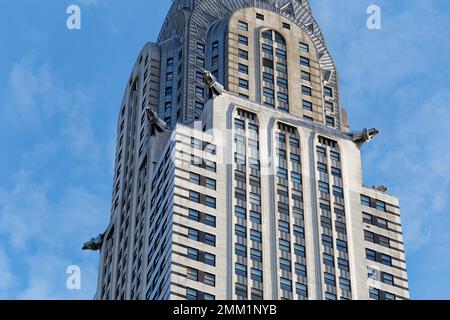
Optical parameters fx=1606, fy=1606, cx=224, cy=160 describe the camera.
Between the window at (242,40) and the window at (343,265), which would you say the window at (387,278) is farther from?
the window at (242,40)

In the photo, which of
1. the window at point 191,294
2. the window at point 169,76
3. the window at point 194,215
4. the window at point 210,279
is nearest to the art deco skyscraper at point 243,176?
the window at point 210,279

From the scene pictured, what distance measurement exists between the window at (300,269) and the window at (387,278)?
30.0ft

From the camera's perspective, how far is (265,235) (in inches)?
6122

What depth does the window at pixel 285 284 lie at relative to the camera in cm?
15175

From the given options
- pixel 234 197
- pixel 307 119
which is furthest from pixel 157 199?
pixel 307 119

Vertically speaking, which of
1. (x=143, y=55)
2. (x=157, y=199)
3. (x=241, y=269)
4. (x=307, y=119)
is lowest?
(x=241, y=269)

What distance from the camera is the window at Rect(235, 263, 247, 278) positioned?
151 metres

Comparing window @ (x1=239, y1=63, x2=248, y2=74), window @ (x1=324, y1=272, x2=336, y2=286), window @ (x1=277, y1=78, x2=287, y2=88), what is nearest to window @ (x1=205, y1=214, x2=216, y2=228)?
window @ (x1=324, y1=272, x2=336, y2=286)

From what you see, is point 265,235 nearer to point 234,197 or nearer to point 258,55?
point 234,197

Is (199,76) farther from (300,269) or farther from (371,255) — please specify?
(300,269)

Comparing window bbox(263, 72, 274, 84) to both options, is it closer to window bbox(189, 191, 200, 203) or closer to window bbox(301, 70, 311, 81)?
window bbox(301, 70, 311, 81)
